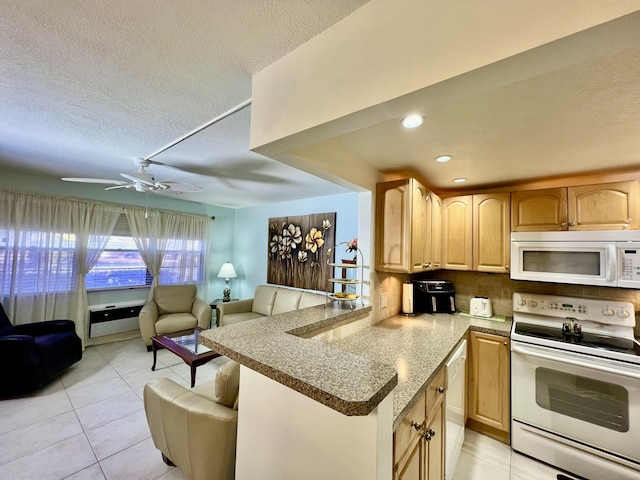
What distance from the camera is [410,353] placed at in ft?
5.19

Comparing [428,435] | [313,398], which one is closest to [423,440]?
[428,435]

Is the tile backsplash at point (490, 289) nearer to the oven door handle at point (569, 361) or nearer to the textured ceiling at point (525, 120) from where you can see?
the oven door handle at point (569, 361)

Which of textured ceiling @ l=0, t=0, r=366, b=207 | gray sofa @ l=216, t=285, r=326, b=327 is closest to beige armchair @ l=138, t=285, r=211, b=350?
gray sofa @ l=216, t=285, r=326, b=327

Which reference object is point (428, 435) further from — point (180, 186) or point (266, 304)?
point (266, 304)

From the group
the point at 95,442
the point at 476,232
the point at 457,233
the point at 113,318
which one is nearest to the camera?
the point at 95,442

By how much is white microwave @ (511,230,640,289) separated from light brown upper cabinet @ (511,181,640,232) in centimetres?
14

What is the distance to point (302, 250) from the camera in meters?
4.30

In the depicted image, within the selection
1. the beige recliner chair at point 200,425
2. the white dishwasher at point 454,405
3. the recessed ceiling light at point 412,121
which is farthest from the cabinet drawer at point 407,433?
the recessed ceiling light at point 412,121

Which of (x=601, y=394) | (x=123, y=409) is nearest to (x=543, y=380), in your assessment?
(x=601, y=394)

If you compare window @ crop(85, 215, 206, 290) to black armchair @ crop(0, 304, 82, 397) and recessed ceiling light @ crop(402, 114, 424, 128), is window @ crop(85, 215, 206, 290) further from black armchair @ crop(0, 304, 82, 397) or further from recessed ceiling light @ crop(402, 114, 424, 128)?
Result: recessed ceiling light @ crop(402, 114, 424, 128)

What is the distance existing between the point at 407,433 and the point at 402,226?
137 cm

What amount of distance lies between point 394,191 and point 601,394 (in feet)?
6.47

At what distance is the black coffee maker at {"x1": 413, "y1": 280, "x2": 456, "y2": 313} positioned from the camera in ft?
8.67

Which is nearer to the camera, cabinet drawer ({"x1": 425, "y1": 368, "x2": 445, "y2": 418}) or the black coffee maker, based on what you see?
cabinet drawer ({"x1": 425, "y1": 368, "x2": 445, "y2": 418})
